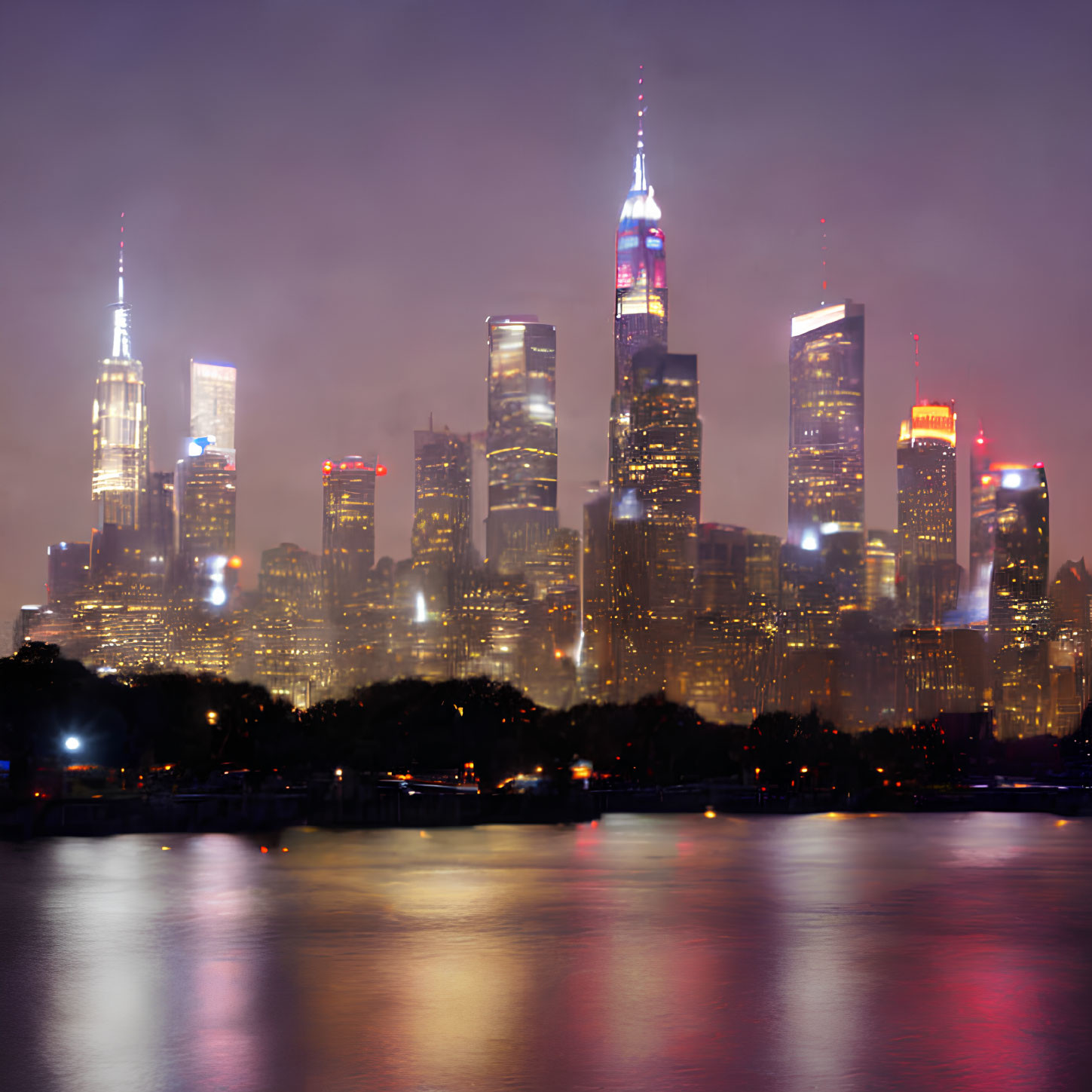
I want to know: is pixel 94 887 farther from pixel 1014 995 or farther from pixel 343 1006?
pixel 1014 995

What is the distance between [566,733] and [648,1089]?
400ft

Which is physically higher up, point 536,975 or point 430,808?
point 536,975

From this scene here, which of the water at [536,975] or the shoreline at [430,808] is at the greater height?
the water at [536,975]

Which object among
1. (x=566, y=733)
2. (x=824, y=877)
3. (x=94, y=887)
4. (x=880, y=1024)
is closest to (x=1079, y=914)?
(x=824, y=877)

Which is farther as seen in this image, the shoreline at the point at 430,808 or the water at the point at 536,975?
the shoreline at the point at 430,808

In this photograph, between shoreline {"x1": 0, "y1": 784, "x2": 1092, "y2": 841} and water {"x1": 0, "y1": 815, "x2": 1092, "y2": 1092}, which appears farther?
shoreline {"x1": 0, "y1": 784, "x2": 1092, "y2": 841}

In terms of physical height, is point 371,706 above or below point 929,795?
above

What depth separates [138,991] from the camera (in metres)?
28.4

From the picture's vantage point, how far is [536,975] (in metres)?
30.5

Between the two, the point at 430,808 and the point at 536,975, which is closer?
the point at 536,975

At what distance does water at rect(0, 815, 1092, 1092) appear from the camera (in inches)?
861

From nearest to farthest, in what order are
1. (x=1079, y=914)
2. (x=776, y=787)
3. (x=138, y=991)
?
(x=138, y=991), (x=1079, y=914), (x=776, y=787)

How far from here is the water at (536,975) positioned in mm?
21859

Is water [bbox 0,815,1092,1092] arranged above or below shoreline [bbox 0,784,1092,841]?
above
